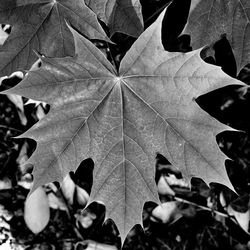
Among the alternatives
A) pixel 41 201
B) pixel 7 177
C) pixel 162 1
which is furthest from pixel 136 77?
pixel 7 177

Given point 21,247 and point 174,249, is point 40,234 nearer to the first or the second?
point 21,247

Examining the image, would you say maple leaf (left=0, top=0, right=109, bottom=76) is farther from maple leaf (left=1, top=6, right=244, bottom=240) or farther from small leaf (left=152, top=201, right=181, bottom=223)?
small leaf (left=152, top=201, right=181, bottom=223)

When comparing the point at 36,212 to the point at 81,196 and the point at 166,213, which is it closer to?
the point at 81,196

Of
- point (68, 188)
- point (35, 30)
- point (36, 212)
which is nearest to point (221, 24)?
point (35, 30)

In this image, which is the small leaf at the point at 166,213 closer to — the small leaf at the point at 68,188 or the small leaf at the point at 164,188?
the small leaf at the point at 164,188

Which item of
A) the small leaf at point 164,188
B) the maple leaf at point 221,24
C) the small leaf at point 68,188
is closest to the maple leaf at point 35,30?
the maple leaf at point 221,24

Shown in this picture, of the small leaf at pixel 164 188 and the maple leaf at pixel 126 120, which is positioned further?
the small leaf at pixel 164 188
